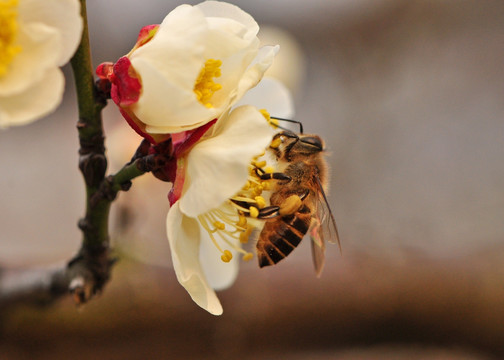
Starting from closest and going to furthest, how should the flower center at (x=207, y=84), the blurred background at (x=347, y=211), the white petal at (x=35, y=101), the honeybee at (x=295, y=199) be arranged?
the white petal at (x=35, y=101)
the flower center at (x=207, y=84)
the honeybee at (x=295, y=199)
the blurred background at (x=347, y=211)

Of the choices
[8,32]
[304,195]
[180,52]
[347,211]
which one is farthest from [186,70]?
[347,211]

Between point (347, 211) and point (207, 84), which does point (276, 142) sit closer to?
point (207, 84)

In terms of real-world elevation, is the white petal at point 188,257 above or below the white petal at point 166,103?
below

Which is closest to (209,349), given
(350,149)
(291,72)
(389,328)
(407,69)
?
(389,328)

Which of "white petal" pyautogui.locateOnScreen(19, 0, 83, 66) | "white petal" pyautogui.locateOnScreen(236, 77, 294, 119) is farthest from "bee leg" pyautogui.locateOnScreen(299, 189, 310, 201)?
"white petal" pyautogui.locateOnScreen(19, 0, 83, 66)

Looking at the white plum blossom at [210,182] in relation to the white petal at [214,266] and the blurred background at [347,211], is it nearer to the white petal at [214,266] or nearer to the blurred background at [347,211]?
the white petal at [214,266]

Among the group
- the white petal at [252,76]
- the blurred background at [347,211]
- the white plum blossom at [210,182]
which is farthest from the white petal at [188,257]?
the blurred background at [347,211]
